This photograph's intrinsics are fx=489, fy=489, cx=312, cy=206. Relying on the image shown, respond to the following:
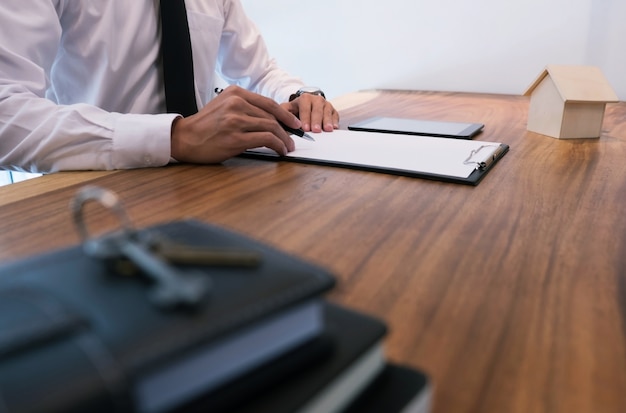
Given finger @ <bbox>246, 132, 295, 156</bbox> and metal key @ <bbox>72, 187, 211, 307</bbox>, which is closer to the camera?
metal key @ <bbox>72, 187, 211, 307</bbox>

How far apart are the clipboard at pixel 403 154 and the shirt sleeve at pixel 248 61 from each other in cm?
58

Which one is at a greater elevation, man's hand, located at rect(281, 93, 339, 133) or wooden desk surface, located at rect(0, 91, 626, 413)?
man's hand, located at rect(281, 93, 339, 133)

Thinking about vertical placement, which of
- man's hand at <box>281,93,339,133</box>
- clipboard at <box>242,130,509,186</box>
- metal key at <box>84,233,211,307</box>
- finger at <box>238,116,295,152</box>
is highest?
metal key at <box>84,233,211,307</box>

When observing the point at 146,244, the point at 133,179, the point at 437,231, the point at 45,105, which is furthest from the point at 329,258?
the point at 45,105

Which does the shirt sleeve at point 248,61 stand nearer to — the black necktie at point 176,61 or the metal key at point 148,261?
the black necktie at point 176,61

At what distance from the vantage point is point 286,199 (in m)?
0.66

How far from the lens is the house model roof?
1002 mm

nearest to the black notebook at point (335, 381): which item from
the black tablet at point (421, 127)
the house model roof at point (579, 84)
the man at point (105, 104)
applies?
the man at point (105, 104)

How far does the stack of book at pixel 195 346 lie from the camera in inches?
7.4

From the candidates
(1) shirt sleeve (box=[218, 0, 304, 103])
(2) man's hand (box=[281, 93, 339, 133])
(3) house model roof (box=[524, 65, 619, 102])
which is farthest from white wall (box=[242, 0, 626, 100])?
(2) man's hand (box=[281, 93, 339, 133])

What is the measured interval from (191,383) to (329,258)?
0.92 feet

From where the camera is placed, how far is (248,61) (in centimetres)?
161

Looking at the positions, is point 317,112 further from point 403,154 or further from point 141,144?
point 141,144

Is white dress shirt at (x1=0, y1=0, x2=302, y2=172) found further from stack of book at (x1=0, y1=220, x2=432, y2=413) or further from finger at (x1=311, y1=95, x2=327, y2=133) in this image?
stack of book at (x1=0, y1=220, x2=432, y2=413)
